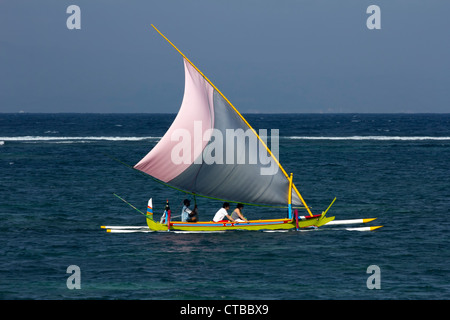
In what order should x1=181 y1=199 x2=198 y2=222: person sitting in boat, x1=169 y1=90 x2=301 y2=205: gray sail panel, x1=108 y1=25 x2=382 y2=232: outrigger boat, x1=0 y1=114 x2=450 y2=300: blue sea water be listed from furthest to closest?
x1=181 y1=199 x2=198 y2=222: person sitting in boat
x1=169 y1=90 x2=301 y2=205: gray sail panel
x1=108 y1=25 x2=382 y2=232: outrigger boat
x1=0 y1=114 x2=450 y2=300: blue sea water

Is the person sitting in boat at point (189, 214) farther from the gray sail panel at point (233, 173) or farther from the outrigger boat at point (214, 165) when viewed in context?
the gray sail panel at point (233, 173)

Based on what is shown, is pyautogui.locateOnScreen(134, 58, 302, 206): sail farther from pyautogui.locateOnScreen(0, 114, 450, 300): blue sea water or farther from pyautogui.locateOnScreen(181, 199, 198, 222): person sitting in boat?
pyautogui.locateOnScreen(0, 114, 450, 300): blue sea water

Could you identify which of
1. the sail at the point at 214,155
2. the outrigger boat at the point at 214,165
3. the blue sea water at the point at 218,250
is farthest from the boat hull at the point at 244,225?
the sail at the point at 214,155

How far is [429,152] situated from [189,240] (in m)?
71.5

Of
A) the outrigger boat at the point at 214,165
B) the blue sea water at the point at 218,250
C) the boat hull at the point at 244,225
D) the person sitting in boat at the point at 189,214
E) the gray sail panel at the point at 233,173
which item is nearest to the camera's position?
the blue sea water at the point at 218,250

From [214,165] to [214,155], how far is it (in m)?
0.51

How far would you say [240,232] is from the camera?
3644 centimetres

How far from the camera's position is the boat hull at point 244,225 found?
35.3 m

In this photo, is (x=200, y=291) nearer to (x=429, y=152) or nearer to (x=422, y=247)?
(x=422, y=247)

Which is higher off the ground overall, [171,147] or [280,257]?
[171,147]

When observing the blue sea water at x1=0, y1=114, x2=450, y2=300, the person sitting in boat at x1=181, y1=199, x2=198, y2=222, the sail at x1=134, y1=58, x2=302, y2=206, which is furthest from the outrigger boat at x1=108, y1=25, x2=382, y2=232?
the blue sea water at x1=0, y1=114, x2=450, y2=300

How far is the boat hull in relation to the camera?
116 feet

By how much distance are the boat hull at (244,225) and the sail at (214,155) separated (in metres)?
1.09
